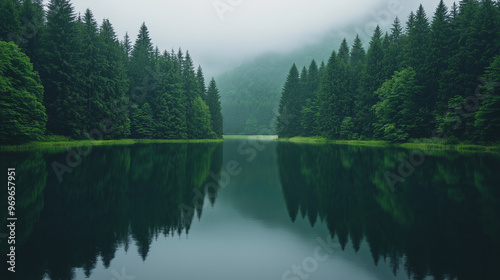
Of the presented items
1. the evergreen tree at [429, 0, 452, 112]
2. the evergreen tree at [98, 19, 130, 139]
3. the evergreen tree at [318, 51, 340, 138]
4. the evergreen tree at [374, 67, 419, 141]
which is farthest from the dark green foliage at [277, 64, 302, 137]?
→ the evergreen tree at [98, 19, 130, 139]

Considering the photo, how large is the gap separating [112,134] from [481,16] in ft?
195

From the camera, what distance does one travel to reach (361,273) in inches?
235

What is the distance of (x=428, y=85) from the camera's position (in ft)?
160

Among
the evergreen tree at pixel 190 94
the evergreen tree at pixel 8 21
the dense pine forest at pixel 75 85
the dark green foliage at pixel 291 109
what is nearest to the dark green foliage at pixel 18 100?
the dense pine forest at pixel 75 85

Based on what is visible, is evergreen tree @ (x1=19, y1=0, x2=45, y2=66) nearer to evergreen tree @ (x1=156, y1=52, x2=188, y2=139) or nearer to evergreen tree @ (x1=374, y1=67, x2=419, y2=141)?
evergreen tree @ (x1=156, y1=52, x2=188, y2=139)

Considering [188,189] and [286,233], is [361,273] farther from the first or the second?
[188,189]

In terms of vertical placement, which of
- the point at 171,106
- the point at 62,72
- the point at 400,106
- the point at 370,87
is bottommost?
the point at 400,106

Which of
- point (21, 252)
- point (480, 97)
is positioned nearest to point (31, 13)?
point (21, 252)

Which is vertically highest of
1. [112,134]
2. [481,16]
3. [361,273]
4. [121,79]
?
[481,16]

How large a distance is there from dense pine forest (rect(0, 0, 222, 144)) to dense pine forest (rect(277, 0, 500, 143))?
3740 cm

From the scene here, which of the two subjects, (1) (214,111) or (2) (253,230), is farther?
(1) (214,111)

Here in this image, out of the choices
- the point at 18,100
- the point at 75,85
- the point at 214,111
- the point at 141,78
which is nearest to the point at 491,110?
the point at 18,100

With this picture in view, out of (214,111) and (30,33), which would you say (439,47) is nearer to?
(30,33)

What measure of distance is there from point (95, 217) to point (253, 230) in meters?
4.90
